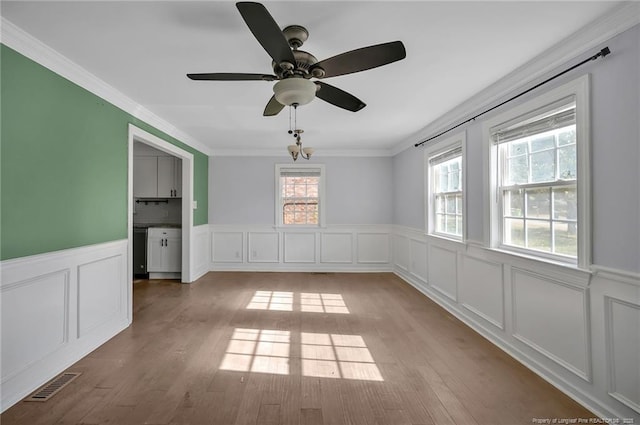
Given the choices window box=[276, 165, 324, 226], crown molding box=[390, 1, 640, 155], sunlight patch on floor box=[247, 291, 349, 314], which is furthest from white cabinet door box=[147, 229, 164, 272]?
crown molding box=[390, 1, 640, 155]

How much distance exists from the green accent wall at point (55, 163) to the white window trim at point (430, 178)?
368 centimetres

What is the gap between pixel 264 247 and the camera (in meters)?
5.82

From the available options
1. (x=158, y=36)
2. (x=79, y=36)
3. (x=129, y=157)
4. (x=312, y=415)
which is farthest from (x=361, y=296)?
(x=79, y=36)

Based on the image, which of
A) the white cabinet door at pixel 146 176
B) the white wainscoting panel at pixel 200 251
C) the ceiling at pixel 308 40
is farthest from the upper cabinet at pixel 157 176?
the ceiling at pixel 308 40

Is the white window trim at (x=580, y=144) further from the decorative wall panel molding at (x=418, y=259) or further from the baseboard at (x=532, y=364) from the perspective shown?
the decorative wall panel molding at (x=418, y=259)

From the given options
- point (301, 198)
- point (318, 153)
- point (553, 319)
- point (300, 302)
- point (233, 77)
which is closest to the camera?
point (233, 77)

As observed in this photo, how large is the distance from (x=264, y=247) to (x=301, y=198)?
122 centimetres

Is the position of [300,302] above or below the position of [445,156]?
below

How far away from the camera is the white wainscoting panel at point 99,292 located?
250 cm

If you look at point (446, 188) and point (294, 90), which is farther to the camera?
point (446, 188)

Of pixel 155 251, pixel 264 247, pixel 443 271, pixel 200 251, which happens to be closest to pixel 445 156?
pixel 443 271

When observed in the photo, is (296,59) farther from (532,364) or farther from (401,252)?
(401,252)

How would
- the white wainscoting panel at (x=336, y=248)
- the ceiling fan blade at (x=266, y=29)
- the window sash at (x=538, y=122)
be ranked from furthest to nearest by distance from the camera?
1. the white wainscoting panel at (x=336, y=248)
2. the window sash at (x=538, y=122)
3. the ceiling fan blade at (x=266, y=29)

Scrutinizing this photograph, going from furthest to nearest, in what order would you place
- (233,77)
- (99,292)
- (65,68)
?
(99,292) < (65,68) < (233,77)
